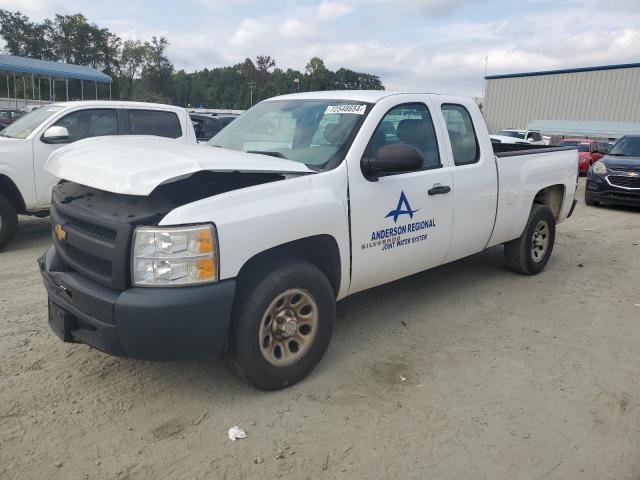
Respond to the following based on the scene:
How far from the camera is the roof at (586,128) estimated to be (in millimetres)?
34312

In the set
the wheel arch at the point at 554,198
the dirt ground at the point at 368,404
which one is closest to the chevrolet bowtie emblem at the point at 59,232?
the dirt ground at the point at 368,404

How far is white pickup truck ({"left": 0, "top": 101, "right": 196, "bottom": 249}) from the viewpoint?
6483 mm

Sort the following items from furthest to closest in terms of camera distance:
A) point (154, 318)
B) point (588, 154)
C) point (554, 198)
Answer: point (588, 154), point (554, 198), point (154, 318)

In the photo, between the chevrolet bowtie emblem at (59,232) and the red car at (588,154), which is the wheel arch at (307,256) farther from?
the red car at (588,154)

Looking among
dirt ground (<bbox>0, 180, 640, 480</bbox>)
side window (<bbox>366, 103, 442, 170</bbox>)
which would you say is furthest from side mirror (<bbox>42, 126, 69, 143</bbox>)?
side window (<bbox>366, 103, 442, 170</bbox>)

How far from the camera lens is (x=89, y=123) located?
23.6ft

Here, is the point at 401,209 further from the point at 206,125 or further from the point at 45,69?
the point at 45,69

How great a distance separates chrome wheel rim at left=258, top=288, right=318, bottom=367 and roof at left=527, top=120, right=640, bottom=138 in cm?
3482

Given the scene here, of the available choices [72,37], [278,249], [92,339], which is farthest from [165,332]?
[72,37]

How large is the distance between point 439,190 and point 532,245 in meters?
2.28

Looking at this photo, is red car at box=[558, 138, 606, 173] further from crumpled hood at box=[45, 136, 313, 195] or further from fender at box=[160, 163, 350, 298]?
crumpled hood at box=[45, 136, 313, 195]

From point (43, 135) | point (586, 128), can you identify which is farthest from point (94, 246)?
point (586, 128)

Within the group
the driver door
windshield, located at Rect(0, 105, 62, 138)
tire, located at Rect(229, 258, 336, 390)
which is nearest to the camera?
tire, located at Rect(229, 258, 336, 390)

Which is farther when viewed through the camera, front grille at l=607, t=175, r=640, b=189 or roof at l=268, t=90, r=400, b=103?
front grille at l=607, t=175, r=640, b=189
